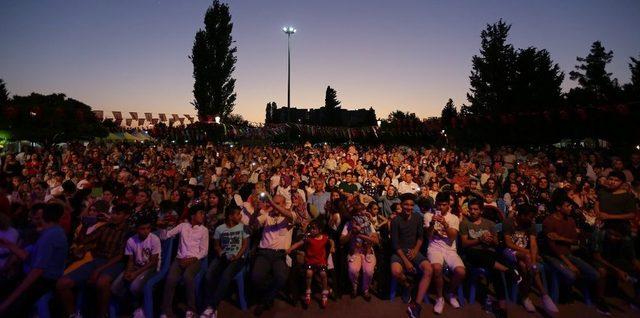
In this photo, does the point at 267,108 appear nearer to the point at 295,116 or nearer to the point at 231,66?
the point at 295,116

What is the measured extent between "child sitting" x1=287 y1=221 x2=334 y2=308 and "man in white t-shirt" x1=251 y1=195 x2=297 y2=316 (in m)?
0.23

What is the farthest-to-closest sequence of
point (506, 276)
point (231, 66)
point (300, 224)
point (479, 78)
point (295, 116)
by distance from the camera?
point (295, 116) → point (479, 78) → point (231, 66) → point (300, 224) → point (506, 276)

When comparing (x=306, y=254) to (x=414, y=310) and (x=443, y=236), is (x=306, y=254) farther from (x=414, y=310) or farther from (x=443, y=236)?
(x=443, y=236)

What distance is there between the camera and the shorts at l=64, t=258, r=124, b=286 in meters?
3.89

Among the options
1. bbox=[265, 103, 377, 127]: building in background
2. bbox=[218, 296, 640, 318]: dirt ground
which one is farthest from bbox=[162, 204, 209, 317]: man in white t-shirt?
bbox=[265, 103, 377, 127]: building in background

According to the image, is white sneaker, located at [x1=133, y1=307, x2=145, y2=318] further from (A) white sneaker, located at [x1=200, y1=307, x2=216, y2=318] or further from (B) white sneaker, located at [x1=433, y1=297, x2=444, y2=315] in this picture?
(B) white sneaker, located at [x1=433, y1=297, x2=444, y2=315]

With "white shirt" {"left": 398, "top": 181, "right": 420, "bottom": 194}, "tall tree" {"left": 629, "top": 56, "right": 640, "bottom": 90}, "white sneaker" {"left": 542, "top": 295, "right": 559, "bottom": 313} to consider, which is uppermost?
"tall tree" {"left": 629, "top": 56, "right": 640, "bottom": 90}

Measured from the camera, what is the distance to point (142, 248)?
4.27 metres

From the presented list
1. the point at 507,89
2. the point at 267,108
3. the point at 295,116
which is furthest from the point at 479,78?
the point at 267,108

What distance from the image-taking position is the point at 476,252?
4715mm

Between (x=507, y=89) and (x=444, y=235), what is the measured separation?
28.8 metres

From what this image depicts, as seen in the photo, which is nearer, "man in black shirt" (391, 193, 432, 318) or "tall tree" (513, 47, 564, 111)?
"man in black shirt" (391, 193, 432, 318)

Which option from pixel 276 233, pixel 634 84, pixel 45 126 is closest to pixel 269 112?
pixel 45 126

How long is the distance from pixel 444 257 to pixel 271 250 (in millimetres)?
2626
